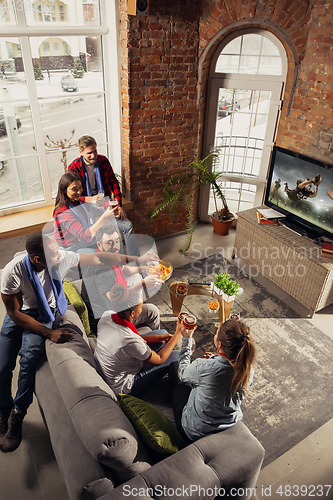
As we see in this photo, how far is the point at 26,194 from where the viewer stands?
4074 millimetres

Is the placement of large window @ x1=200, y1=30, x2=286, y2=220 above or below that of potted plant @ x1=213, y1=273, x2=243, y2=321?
above

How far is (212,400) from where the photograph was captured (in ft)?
5.83

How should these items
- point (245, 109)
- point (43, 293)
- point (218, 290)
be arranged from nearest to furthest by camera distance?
point (43, 293), point (218, 290), point (245, 109)

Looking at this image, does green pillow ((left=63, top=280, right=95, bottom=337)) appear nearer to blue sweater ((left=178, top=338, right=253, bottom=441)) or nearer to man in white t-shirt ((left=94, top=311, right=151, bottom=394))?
man in white t-shirt ((left=94, top=311, right=151, bottom=394))

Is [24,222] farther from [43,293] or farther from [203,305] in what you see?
[203,305]

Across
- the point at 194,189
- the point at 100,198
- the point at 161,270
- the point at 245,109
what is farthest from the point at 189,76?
the point at 161,270

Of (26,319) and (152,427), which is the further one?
(26,319)

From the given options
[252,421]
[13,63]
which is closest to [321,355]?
[252,421]

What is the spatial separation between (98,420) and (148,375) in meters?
0.68

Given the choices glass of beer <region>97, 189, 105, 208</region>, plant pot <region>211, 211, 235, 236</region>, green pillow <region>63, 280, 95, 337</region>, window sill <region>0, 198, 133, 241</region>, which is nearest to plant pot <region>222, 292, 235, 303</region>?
green pillow <region>63, 280, 95, 337</region>

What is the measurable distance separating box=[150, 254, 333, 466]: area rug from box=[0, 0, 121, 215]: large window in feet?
6.74

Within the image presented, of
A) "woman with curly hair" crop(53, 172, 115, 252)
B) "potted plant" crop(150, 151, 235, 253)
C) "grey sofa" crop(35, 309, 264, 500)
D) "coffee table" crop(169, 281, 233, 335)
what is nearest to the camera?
"grey sofa" crop(35, 309, 264, 500)

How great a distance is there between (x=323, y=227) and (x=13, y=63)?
3522mm

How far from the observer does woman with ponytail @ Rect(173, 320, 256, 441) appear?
1759 millimetres
